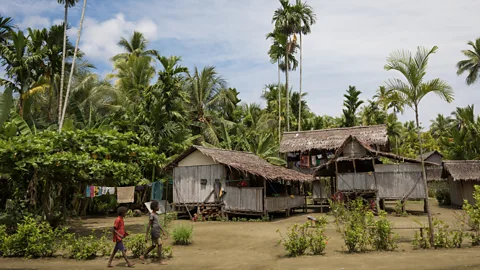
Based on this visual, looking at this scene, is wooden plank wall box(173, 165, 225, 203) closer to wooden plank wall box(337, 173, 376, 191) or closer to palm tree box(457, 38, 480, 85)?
wooden plank wall box(337, 173, 376, 191)

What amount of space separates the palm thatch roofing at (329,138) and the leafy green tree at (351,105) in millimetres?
8991

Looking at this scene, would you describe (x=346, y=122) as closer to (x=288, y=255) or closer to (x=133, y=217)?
(x=133, y=217)

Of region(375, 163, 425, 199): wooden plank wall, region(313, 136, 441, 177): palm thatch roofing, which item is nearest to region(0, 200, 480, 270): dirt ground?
region(313, 136, 441, 177): palm thatch roofing

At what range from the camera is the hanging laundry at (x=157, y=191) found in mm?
21156

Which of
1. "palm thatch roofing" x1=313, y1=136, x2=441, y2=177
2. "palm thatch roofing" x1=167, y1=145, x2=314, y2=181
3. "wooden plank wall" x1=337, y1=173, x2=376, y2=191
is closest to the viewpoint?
"palm thatch roofing" x1=167, y1=145, x2=314, y2=181

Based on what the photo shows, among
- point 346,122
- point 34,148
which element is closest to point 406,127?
point 346,122

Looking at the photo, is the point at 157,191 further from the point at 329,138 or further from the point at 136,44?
the point at 136,44

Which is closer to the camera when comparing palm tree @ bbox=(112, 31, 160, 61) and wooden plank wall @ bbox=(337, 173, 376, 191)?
wooden plank wall @ bbox=(337, 173, 376, 191)

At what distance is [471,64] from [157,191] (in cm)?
3269

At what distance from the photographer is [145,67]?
91.2 feet

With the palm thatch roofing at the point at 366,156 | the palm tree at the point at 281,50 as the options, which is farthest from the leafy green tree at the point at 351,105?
the palm thatch roofing at the point at 366,156

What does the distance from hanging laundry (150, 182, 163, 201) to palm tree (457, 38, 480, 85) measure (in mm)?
31780

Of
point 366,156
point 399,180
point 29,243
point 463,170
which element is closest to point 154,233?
point 29,243

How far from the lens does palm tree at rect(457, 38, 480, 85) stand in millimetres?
35469
